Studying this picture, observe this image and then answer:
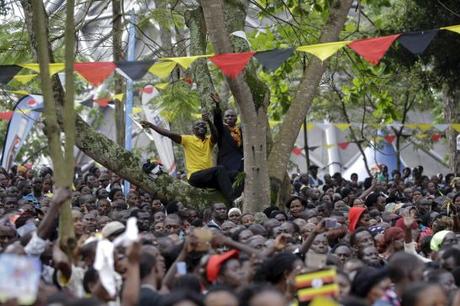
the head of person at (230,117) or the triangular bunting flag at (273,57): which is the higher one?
the triangular bunting flag at (273,57)

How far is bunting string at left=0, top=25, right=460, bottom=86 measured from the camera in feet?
43.6

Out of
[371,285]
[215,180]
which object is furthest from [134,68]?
[371,285]

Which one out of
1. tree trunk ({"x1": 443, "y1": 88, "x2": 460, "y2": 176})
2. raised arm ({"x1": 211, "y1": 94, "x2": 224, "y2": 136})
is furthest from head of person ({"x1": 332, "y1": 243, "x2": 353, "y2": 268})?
tree trunk ({"x1": 443, "y1": 88, "x2": 460, "y2": 176})

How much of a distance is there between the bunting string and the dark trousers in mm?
2063

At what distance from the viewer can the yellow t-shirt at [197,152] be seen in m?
16.9

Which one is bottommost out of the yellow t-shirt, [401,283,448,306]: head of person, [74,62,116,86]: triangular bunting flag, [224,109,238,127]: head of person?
[401,283,448,306]: head of person

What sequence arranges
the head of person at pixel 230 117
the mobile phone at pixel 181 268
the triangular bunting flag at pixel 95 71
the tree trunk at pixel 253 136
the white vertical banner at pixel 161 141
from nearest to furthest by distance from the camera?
the mobile phone at pixel 181 268, the triangular bunting flag at pixel 95 71, the tree trunk at pixel 253 136, the head of person at pixel 230 117, the white vertical banner at pixel 161 141

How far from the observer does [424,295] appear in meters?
7.35

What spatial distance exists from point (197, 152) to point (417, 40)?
466 cm

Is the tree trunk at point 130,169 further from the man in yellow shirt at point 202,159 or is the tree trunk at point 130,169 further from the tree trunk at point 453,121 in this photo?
the tree trunk at point 453,121

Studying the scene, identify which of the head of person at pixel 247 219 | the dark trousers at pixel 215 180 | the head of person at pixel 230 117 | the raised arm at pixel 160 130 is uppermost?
the head of person at pixel 230 117

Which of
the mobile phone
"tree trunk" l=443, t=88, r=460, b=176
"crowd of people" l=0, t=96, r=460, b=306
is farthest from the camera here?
"tree trunk" l=443, t=88, r=460, b=176

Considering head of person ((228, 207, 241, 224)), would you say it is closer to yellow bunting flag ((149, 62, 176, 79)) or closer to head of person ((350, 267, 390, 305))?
yellow bunting flag ((149, 62, 176, 79))

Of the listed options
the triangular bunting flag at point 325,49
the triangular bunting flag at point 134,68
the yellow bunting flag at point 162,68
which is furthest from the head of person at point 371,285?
the yellow bunting flag at point 162,68
